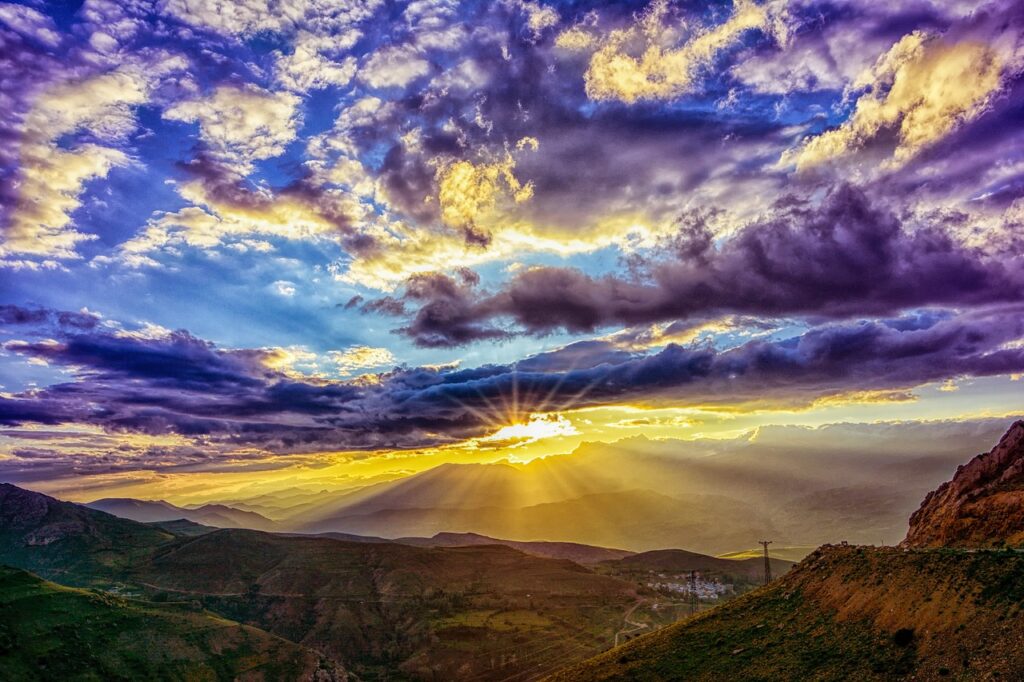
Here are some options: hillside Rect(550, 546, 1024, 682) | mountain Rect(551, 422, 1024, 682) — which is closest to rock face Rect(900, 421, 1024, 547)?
mountain Rect(551, 422, 1024, 682)

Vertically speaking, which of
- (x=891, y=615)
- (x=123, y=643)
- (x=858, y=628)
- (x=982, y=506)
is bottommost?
(x=123, y=643)

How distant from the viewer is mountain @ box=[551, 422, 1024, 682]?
5034 cm

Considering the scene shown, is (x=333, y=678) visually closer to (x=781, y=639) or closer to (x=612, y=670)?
(x=612, y=670)

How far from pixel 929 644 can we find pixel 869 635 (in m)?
8.06

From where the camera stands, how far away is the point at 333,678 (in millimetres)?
162250

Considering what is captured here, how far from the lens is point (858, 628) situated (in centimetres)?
6262

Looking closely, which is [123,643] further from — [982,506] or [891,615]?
[982,506]

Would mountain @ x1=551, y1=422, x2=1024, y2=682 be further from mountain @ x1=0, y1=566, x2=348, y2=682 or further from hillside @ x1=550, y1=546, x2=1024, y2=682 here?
mountain @ x1=0, y1=566, x2=348, y2=682

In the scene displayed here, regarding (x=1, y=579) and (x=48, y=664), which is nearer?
(x=48, y=664)

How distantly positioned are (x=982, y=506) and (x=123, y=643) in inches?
7279

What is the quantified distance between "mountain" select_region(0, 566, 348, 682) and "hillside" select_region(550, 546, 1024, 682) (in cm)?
10493

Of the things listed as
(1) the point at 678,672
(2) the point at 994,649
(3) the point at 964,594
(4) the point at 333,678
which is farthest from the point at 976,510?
(4) the point at 333,678

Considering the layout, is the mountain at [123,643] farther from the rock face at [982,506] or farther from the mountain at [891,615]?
the rock face at [982,506]

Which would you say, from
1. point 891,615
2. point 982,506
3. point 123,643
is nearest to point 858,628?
point 891,615
